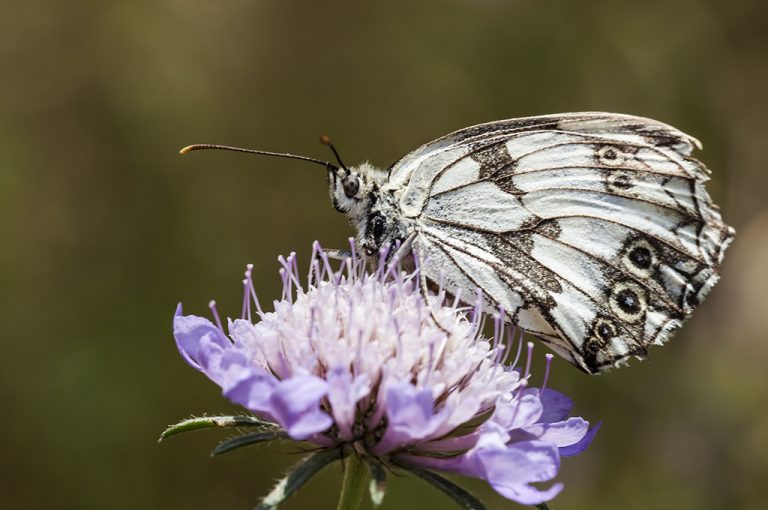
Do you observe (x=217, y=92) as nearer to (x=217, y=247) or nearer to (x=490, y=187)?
(x=217, y=247)

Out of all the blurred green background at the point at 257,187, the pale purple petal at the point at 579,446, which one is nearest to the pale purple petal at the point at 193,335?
the pale purple petal at the point at 579,446

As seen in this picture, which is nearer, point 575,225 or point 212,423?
point 212,423

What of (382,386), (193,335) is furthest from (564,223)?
(193,335)

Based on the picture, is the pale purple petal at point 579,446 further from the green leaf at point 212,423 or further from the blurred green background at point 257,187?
the blurred green background at point 257,187

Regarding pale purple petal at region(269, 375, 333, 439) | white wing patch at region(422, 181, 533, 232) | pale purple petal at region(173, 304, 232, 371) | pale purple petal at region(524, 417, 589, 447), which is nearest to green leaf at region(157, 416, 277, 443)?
pale purple petal at region(173, 304, 232, 371)

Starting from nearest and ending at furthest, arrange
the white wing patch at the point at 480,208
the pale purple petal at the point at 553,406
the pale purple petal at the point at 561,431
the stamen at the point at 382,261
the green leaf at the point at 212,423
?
the green leaf at the point at 212,423 → the pale purple petal at the point at 561,431 → the stamen at the point at 382,261 → the pale purple petal at the point at 553,406 → the white wing patch at the point at 480,208

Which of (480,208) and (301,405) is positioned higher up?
(480,208)

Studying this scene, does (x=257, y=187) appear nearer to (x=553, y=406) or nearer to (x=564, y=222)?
(x=564, y=222)

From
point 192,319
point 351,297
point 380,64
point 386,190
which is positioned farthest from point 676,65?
point 192,319
